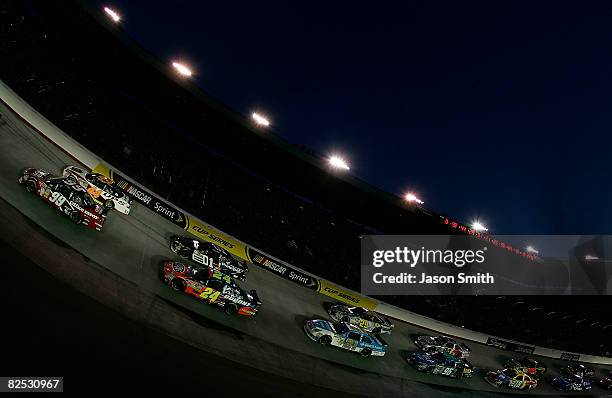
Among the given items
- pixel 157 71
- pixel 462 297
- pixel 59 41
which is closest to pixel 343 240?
pixel 462 297

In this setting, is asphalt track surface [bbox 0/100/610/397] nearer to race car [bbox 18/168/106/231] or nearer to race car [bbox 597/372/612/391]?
race car [bbox 18/168/106/231]

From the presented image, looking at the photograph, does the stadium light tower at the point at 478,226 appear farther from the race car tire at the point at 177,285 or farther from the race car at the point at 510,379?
the race car tire at the point at 177,285

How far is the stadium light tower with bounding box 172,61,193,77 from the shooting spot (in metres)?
→ 17.2

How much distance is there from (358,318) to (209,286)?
9.19 meters

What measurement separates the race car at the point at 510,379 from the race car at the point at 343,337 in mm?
7583

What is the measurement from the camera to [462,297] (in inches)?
996

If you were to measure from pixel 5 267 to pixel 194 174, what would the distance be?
1263 centimetres

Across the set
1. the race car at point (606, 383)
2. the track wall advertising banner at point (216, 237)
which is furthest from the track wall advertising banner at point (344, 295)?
the race car at point (606, 383)

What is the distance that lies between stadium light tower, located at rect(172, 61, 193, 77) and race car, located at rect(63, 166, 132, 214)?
6483mm

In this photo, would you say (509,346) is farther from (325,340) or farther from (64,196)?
(64,196)

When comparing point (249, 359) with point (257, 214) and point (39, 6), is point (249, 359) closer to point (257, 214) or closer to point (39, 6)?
point (257, 214)

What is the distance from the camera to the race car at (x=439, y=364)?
16.3 meters

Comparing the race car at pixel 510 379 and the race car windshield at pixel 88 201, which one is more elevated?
the race car windshield at pixel 88 201

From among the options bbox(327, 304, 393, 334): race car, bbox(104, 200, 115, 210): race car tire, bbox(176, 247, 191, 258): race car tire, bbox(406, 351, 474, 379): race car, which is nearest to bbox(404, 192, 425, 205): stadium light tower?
bbox(327, 304, 393, 334): race car
